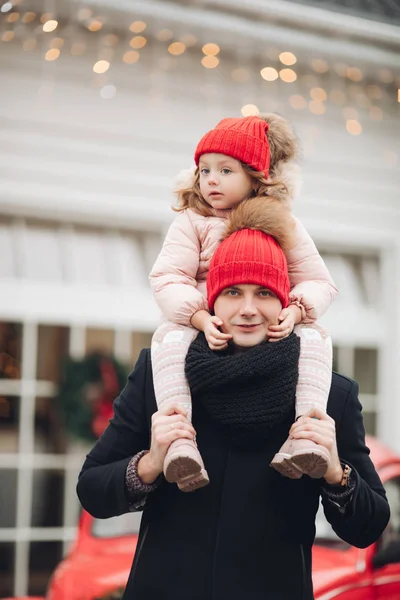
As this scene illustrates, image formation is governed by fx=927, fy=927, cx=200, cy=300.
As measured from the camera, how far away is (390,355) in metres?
7.46

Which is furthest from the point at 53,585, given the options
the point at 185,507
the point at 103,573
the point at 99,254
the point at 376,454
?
the point at 99,254

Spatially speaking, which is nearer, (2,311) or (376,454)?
(376,454)

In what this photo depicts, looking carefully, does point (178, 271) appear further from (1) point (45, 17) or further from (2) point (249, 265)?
(1) point (45, 17)

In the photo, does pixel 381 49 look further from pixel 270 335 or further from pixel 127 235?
pixel 270 335

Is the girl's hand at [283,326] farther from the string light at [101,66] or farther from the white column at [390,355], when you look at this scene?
the white column at [390,355]

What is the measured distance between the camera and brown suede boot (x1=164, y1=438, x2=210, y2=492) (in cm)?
→ 171

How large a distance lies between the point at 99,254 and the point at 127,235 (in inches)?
10.5

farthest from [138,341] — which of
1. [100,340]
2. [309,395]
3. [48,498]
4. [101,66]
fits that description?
[309,395]

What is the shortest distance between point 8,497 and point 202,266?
4559mm

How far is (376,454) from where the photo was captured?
396cm

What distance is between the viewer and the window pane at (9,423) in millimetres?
6221

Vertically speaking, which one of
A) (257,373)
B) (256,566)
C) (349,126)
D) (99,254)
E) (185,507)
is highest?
(349,126)

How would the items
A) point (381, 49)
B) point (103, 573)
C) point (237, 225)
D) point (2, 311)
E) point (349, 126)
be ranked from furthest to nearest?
1. point (349, 126)
2. point (381, 49)
3. point (2, 311)
4. point (103, 573)
5. point (237, 225)

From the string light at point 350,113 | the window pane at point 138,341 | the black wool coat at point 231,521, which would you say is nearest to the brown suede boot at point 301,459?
the black wool coat at point 231,521
